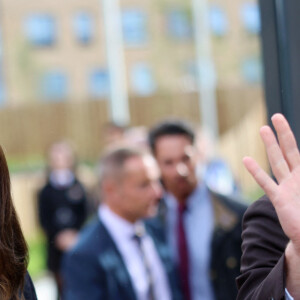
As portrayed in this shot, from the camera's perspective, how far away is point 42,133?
49.3ft

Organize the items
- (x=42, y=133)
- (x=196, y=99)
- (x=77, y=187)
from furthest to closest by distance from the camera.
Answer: (x=196, y=99), (x=42, y=133), (x=77, y=187)

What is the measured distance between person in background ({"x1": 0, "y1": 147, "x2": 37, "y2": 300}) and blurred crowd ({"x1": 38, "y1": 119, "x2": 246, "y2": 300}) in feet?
4.76

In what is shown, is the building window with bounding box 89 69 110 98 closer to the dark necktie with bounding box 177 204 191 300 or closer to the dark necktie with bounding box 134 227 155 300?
the dark necktie with bounding box 177 204 191 300

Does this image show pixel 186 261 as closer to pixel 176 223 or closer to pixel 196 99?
pixel 176 223

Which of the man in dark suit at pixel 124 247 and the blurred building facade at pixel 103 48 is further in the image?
the blurred building facade at pixel 103 48

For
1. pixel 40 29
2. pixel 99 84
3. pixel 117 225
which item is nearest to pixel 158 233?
pixel 117 225

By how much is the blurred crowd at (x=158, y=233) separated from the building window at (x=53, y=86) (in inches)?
418

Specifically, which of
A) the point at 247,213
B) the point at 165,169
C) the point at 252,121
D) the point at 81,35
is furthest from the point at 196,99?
the point at 247,213

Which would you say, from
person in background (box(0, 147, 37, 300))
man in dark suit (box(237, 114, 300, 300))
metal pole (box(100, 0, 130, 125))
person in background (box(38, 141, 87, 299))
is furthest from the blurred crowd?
metal pole (box(100, 0, 130, 125))

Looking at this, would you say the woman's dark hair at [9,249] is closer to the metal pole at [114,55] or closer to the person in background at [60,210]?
the person in background at [60,210]

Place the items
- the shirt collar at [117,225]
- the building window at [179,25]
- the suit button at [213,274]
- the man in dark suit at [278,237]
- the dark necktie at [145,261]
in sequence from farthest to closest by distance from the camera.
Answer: the building window at [179,25], the suit button at [213,274], the shirt collar at [117,225], the dark necktie at [145,261], the man in dark suit at [278,237]

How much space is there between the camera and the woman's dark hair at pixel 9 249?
186cm

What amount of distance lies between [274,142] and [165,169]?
2.50 meters

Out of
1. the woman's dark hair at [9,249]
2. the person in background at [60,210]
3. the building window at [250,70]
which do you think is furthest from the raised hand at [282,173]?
the building window at [250,70]
